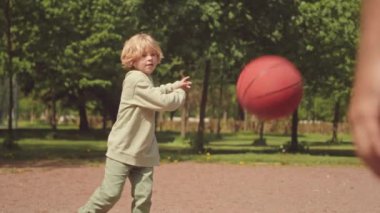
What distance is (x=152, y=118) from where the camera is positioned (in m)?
5.99

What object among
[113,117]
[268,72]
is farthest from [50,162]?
[113,117]

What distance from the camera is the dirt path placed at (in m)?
9.34

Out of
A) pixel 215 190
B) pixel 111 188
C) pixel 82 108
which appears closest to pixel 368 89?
pixel 111 188

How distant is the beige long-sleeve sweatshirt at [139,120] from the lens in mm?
5809

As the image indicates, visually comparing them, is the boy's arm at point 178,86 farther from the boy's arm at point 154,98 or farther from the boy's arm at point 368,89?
the boy's arm at point 368,89

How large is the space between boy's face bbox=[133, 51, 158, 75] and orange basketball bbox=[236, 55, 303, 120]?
90 cm

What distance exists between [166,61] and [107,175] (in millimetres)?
17472

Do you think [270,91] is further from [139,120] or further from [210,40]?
[210,40]

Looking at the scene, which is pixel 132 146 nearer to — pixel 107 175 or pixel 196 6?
pixel 107 175

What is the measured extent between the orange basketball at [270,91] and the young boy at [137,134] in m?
0.76

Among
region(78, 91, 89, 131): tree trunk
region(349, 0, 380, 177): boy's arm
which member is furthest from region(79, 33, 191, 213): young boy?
region(78, 91, 89, 131): tree trunk

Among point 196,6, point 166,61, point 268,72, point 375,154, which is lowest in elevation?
point 375,154

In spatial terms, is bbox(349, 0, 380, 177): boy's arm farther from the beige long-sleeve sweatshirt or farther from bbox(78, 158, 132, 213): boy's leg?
bbox(78, 158, 132, 213): boy's leg

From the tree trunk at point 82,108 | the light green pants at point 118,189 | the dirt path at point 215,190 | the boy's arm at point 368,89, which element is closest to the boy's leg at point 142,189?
the light green pants at point 118,189
